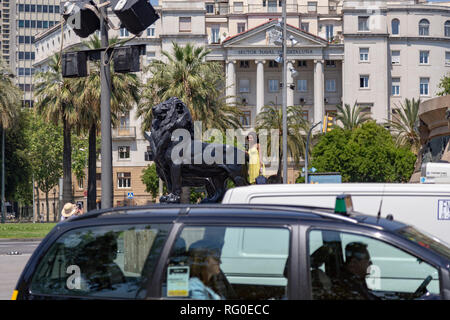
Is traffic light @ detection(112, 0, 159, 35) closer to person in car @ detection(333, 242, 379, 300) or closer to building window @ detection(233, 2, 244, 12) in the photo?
person in car @ detection(333, 242, 379, 300)

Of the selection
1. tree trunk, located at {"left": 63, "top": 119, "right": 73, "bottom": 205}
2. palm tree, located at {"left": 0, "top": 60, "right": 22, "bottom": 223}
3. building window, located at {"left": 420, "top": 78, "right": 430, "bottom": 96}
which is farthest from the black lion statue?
building window, located at {"left": 420, "top": 78, "right": 430, "bottom": 96}

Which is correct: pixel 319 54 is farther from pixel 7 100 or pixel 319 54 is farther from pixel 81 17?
pixel 81 17

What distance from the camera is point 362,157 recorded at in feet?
220

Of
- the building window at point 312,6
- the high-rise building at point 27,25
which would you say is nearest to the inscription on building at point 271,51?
the building window at point 312,6

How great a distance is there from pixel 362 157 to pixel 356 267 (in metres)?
63.5

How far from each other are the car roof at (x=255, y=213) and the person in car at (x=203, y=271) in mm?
233

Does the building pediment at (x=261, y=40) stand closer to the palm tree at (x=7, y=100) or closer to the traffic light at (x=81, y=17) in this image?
the palm tree at (x=7, y=100)

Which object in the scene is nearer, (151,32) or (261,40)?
(261,40)

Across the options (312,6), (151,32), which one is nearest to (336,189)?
(151,32)

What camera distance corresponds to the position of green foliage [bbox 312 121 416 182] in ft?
219

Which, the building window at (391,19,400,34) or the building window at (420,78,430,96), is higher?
the building window at (391,19,400,34)
